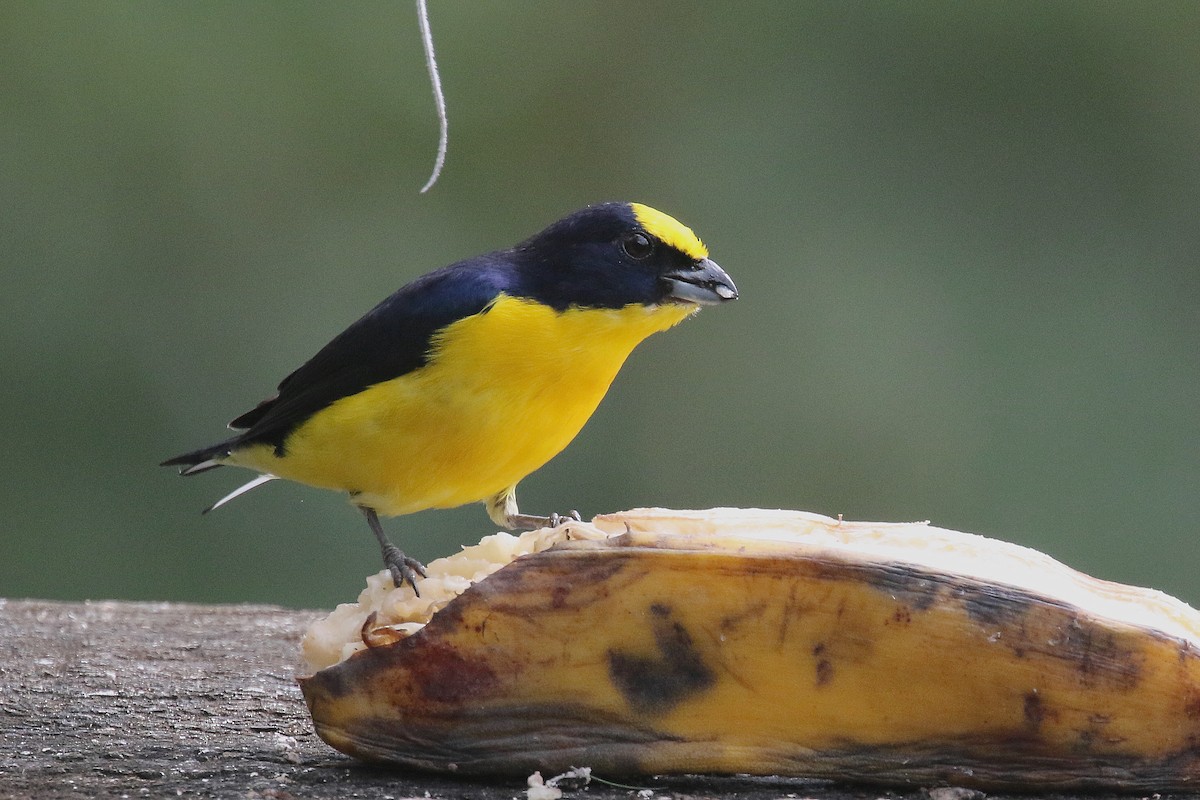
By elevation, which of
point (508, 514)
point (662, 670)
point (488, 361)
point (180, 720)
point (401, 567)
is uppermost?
point (488, 361)

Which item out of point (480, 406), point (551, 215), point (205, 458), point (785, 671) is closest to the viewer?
point (785, 671)

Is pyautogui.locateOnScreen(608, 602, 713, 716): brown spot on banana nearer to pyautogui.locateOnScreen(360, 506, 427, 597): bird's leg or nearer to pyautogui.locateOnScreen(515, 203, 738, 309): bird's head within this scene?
pyautogui.locateOnScreen(360, 506, 427, 597): bird's leg

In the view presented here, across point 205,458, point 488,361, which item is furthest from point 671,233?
point 205,458

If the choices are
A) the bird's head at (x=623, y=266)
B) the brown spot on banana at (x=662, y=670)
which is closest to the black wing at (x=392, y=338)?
the bird's head at (x=623, y=266)

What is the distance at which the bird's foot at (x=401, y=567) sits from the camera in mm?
3017

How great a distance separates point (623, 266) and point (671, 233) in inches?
5.8

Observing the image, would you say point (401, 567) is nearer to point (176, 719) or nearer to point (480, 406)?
point (480, 406)

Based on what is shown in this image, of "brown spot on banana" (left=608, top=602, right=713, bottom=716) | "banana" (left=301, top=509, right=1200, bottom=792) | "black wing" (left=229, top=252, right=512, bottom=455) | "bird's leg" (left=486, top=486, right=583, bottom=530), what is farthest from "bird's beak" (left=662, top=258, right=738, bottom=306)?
"brown spot on banana" (left=608, top=602, right=713, bottom=716)

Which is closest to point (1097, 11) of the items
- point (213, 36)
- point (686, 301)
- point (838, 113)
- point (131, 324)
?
point (838, 113)

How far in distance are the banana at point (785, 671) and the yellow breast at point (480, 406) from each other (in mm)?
852

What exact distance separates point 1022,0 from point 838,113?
138cm

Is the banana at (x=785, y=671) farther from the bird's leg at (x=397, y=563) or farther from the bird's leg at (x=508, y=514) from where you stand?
the bird's leg at (x=508, y=514)

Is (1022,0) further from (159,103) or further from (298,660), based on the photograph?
(298,660)

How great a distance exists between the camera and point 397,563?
3348 mm
